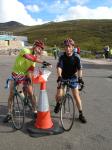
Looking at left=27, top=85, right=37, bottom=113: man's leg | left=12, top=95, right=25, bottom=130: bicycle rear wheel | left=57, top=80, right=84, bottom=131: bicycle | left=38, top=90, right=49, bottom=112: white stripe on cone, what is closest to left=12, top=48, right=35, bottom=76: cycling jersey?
left=27, top=85, right=37, bottom=113: man's leg

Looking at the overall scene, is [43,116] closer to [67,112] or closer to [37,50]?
[67,112]

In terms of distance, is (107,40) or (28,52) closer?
(28,52)

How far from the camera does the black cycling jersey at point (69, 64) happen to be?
858 centimetres

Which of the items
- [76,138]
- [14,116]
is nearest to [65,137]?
[76,138]

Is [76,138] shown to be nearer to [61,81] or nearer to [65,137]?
[65,137]

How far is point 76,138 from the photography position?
7461 mm

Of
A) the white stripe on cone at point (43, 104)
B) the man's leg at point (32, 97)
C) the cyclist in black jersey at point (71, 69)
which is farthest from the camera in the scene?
the man's leg at point (32, 97)

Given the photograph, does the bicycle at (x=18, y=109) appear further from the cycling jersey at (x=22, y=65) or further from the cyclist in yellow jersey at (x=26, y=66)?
the cycling jersey at (x=22, y=65)

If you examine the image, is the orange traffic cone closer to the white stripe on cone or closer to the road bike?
the white stripe on cone

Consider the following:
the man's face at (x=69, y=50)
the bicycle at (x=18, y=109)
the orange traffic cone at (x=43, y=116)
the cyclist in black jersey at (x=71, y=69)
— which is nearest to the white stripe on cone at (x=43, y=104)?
the orange traffic cone at (x=43, y=116)

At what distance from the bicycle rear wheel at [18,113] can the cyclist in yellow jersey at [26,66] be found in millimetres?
114

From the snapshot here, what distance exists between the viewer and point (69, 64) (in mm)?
8633

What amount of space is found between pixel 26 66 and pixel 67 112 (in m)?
1.26

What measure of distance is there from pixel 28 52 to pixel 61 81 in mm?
950
